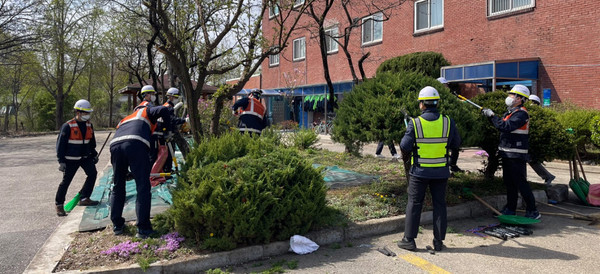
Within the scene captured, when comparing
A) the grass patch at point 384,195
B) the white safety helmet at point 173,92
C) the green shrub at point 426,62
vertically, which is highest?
the green shrub at point 426,62

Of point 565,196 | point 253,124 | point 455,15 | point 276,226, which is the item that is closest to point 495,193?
point 565,196

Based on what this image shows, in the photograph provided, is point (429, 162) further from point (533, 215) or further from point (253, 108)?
point (253, 108)

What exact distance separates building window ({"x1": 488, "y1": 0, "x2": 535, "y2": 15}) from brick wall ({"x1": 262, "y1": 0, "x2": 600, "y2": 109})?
23 centimetres

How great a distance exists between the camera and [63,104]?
3203cm

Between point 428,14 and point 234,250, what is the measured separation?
17.4 meters

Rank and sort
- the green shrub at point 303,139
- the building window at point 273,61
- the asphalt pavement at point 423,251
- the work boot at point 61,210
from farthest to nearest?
1. the building window at point 273,61
2. the green shrub at point 303,139
3. the work boot at point 61,210
4. the asphalt pavement at point 423,251

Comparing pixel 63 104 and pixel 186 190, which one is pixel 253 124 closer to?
pixel 186 190

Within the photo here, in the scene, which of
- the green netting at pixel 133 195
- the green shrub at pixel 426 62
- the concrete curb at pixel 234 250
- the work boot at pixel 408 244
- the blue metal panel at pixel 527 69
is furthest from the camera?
the green shrub at pixel 426 62

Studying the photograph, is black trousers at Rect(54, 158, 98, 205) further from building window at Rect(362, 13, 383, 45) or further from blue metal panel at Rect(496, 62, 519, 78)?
building window at Rect(362, 13, 383, 45)

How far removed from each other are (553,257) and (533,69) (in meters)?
12.1

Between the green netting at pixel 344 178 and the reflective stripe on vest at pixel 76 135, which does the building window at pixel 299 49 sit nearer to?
the green netting at pixel 344 178

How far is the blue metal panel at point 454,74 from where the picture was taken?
51.3 feet

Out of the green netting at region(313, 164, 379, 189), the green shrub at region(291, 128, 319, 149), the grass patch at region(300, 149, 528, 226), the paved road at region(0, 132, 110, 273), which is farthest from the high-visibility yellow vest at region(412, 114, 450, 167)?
the green shrub at region(291, 128, 319, 149)

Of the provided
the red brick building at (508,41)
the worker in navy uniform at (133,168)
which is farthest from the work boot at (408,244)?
the red brick building at (508,41)
